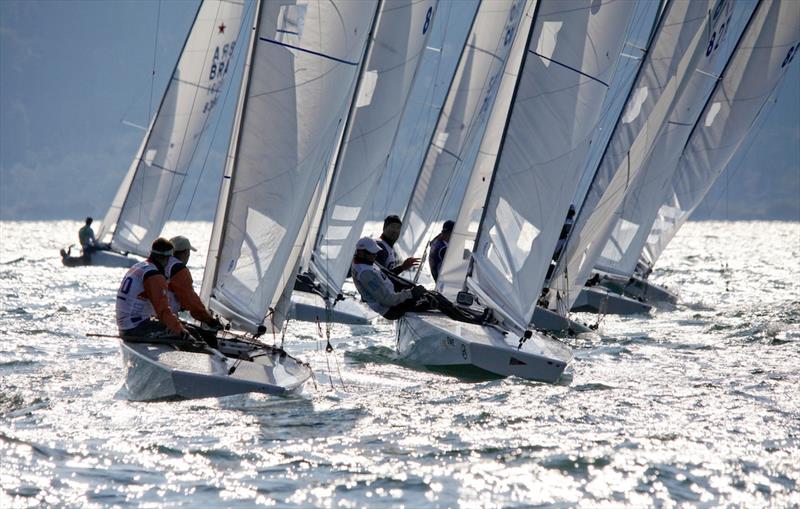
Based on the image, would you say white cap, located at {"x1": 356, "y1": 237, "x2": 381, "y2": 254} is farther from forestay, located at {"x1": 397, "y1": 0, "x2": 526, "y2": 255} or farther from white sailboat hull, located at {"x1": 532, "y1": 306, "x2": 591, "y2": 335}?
forestay, located at {"x1": 397, "y1": 0, "x2": 526, "y2": 255}

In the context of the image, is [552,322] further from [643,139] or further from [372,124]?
[372,124]

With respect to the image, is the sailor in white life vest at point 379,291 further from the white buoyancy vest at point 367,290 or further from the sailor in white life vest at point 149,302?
the sailor in white life vest at point 149,302

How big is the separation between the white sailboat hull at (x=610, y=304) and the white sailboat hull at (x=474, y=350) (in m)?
5.99

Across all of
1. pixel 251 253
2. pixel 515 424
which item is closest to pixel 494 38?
pixel 251 253

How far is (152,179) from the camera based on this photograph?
23766mm

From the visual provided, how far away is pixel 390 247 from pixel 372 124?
1837 mm

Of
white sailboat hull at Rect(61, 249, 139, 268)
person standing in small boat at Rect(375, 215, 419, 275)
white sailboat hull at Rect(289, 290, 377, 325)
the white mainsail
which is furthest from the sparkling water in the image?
white sailboat hull at Rect(61, 249, 139, 268)

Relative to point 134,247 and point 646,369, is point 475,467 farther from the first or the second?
point 134,247

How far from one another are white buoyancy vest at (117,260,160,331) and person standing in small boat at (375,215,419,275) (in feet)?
13.4

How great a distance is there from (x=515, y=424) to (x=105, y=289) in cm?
1393

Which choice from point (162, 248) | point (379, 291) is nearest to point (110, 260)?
point (379, 291)

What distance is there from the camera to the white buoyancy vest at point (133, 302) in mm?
8344

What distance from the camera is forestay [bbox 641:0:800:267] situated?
1902 centimetres

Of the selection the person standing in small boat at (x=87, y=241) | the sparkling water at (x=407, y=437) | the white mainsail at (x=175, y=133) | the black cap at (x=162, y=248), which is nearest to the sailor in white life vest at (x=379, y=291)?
the sparkling water at (x=407, y=437)
